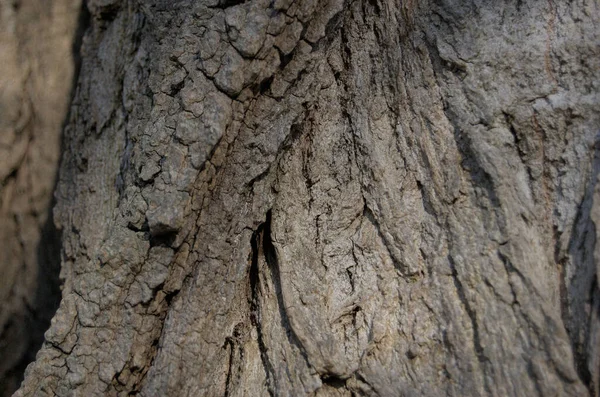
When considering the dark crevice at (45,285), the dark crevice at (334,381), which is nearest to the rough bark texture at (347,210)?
the dark crevice at (334,381)

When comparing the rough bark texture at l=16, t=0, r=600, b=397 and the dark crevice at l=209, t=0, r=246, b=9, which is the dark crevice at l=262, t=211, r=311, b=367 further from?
the dark crevice at l=209, t=0, r=246, b=9

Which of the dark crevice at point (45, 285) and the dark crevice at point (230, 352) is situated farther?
the dark crevice at point (45, 285)

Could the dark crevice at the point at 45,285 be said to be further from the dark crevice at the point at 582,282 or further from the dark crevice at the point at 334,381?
the dark crevice at the point at 582,282

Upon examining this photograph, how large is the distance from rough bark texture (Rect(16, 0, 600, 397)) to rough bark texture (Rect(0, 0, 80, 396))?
51 cm

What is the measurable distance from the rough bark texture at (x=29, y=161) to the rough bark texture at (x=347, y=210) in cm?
51

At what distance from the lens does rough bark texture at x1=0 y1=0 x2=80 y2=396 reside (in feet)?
6.50

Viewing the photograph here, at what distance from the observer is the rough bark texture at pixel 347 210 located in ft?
4.65

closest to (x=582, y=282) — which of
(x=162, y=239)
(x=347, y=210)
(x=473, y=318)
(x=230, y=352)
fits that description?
(x=473, y=318)

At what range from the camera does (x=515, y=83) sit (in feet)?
4.99

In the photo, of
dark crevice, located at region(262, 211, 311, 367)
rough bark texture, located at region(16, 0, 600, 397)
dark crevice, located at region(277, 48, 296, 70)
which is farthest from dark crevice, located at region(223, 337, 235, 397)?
dark crevice, located at region(277, 48, 296, 70)

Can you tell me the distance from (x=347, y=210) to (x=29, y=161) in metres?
1.29

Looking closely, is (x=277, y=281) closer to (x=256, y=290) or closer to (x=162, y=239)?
(x=256, y=290)

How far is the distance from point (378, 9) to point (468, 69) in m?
0.34

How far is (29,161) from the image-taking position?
2049mm
